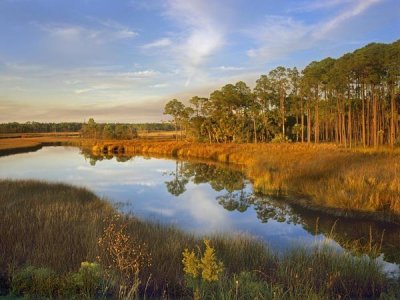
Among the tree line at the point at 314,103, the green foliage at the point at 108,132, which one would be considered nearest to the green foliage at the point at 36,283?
the tree line at the point at 314,103

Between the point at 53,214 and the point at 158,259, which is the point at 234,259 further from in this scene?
the point at 53,214

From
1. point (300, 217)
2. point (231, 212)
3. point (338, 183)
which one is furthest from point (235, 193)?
point (300, 217)

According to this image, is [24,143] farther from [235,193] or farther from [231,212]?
[231,212]

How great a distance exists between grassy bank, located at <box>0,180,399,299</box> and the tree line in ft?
126

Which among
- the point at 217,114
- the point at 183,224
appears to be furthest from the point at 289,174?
the point at 217,114

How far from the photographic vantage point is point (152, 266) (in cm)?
718

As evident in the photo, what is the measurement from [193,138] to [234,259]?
6755cm

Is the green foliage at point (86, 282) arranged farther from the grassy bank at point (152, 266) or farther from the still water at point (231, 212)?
the still water at point (231, 212)

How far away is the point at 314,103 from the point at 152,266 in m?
61.2

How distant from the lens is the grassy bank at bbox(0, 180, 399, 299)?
5.93 metres

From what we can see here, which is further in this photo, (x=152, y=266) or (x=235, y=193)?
(x=235, y=193)

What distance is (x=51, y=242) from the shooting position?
800cm

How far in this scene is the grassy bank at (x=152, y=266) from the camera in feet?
19.5

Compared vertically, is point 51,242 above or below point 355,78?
below
